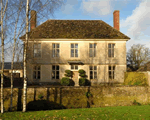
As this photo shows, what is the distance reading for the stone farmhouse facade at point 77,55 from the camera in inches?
830

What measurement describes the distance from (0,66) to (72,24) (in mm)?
15092

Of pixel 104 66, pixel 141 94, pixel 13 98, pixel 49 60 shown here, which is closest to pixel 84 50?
pixel 104 66

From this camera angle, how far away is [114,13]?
79.0 feet

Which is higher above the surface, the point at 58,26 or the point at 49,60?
the point at 58,26

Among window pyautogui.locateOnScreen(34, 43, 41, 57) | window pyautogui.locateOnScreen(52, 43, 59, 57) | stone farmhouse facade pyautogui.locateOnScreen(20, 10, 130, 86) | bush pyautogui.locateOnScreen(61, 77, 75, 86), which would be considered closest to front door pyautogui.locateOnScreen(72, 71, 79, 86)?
stone farmhouse facade pyautogui.locateOnScreen(20, 10, 130, 86)

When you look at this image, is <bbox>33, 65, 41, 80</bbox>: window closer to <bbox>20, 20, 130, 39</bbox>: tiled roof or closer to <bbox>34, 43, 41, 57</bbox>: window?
<bbox>34, 43, 41, 57</bbox>: window

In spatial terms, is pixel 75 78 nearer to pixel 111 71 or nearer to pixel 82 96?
pixel 111 71

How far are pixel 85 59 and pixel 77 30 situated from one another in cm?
462

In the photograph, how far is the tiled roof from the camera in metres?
21.3

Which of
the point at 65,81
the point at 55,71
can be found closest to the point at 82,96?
the point at 65,81

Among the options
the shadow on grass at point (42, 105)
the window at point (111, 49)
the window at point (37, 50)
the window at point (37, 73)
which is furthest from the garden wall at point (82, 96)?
the window at point (37, 50)

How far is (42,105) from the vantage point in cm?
1228

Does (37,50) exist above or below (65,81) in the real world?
above

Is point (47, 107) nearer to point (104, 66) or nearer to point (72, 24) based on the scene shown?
point (104, 66)
